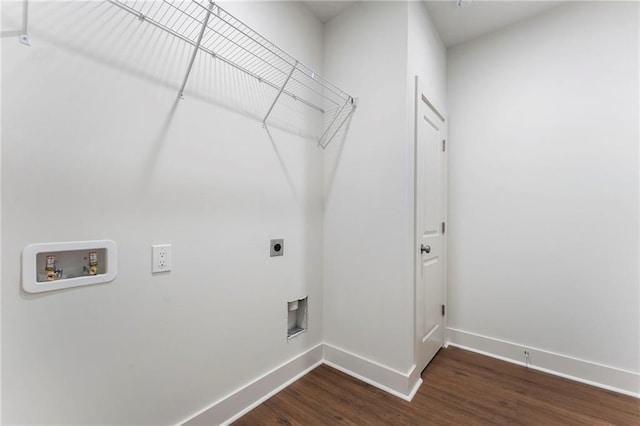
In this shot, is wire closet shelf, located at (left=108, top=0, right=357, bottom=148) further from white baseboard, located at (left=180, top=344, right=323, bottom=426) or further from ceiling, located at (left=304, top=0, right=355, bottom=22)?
white baseboard, located at (left=180, top=344, right=323, bottom=426)

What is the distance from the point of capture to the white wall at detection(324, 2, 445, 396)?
1725mm

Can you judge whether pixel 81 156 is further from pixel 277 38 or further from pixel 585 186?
pixel 585 186

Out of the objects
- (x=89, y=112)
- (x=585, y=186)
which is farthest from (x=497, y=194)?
(x=89, y=112)

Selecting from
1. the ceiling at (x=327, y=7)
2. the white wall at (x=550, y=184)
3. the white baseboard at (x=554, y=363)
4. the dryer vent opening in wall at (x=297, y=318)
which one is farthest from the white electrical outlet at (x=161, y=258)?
the white baseboard at (x=554, y=363)

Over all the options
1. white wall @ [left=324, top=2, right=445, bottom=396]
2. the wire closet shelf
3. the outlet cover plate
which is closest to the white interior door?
white wall @ [left=324, top=2, right=445, bottom=396]

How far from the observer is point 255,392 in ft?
5.21

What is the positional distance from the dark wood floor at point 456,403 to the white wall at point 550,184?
0.99 feet

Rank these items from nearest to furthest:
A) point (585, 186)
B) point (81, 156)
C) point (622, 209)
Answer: point (81, 156) → point (622, 209) → point (585, 186)

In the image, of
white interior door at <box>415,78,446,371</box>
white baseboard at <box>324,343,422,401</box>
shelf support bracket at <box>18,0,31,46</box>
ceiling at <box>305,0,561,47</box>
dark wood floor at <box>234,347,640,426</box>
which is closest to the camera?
shelf support bracket at <box>18,0,31,46</box>

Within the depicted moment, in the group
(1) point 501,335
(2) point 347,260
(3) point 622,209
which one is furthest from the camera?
(1) point 501,335

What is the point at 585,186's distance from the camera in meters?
1.86

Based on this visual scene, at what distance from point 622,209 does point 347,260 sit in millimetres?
1845

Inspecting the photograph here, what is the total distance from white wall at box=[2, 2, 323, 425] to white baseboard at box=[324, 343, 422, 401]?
0.44 metres

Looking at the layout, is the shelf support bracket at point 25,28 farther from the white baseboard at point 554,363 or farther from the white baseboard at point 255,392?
the white baseboard at point 554,363
